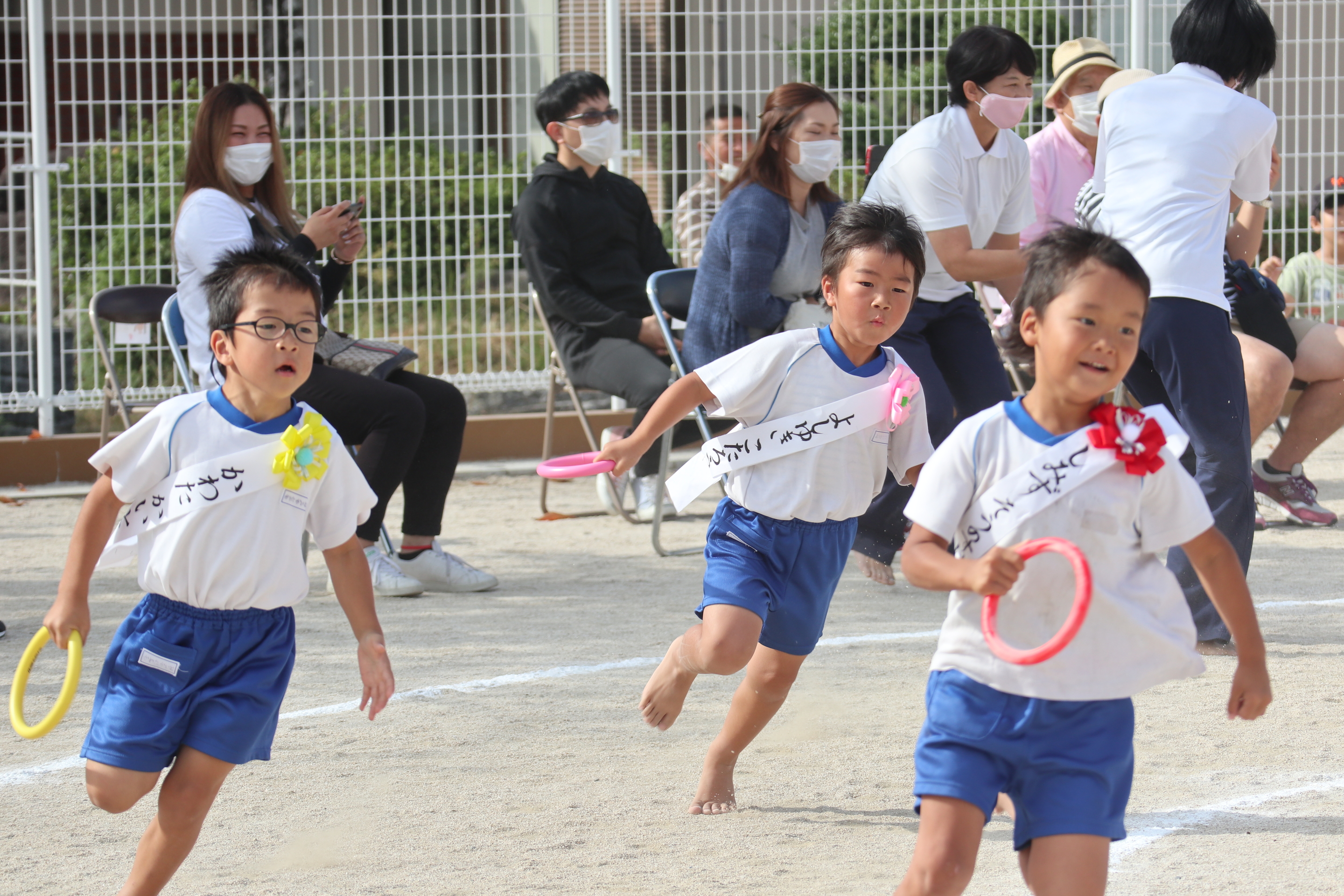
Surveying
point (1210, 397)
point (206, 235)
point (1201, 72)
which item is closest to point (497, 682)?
point (206, 235)

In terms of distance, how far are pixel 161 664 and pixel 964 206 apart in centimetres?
353

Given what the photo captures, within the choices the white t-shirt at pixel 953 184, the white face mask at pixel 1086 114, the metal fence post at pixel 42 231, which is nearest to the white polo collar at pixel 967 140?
the white t-shirt at pixel 953 184

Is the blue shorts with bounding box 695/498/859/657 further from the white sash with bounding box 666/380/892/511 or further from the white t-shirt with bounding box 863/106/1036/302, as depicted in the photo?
the white t-shirt with bounding box 863/106/1036/302

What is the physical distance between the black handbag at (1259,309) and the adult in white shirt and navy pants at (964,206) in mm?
1366

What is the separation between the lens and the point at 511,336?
30.5ft

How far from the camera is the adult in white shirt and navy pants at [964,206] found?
5355 mm

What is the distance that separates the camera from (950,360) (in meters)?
5.68

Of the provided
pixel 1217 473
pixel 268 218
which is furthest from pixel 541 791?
pixel 268 218

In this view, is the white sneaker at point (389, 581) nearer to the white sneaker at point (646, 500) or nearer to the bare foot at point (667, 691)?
the white sneaker at point (646, 500)

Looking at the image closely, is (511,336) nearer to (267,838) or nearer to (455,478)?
(455,478)

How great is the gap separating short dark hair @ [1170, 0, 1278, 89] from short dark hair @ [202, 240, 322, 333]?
295 centimetres

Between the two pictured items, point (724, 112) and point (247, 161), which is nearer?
point (247, 161)

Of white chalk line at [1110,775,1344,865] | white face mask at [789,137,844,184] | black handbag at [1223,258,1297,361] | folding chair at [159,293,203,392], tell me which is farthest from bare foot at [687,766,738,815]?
black handbag at [1223,258,1297,361]

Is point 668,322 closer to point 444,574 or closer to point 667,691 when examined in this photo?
point 444,574
